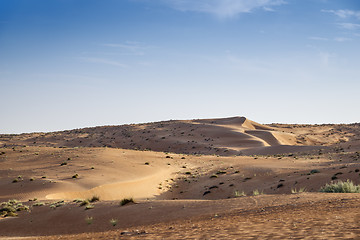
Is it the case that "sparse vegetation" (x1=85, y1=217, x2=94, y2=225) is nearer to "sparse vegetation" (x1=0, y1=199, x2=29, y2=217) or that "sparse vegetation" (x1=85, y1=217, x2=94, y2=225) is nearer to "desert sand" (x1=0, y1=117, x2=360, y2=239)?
"desert sand" (x1=0, y1=117, x2=360, y2=239)

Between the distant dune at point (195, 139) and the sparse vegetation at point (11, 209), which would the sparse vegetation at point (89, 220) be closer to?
the sparse vegetation at point (11, 209)

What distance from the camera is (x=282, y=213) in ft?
37.2

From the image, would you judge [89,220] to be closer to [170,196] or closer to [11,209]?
[11,209]

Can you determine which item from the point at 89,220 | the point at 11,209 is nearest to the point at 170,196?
the point at 89,220

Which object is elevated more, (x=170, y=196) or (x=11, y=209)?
(x=11, y=209)

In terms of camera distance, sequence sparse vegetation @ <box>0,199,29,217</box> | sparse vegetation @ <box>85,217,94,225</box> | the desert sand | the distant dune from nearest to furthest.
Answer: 1. the desert sand
2. sparse vegetation @ <box>85,217,94,225</box>
3. sparse vegetation @ <box>0,199,29,217</box>
4. the distant dune

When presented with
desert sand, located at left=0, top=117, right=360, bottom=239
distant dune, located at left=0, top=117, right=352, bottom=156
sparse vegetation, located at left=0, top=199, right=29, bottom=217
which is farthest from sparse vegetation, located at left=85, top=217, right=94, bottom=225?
distant dune, located at left=0, top=117, right=352, bottom=156

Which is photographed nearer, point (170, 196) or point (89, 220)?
point (89, 220)

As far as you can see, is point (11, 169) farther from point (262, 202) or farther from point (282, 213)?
point (282, 213)

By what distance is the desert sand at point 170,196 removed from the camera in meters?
9.97

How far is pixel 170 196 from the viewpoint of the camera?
26.2 metres

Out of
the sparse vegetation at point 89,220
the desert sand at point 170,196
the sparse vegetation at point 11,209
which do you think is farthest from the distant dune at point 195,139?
the sparse vegetation at point 89,220

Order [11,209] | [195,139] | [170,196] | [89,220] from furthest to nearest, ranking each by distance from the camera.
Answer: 1. [195,139]
2. [170,196]
3. [11,209]
4. [89,220]

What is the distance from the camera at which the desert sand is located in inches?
392
